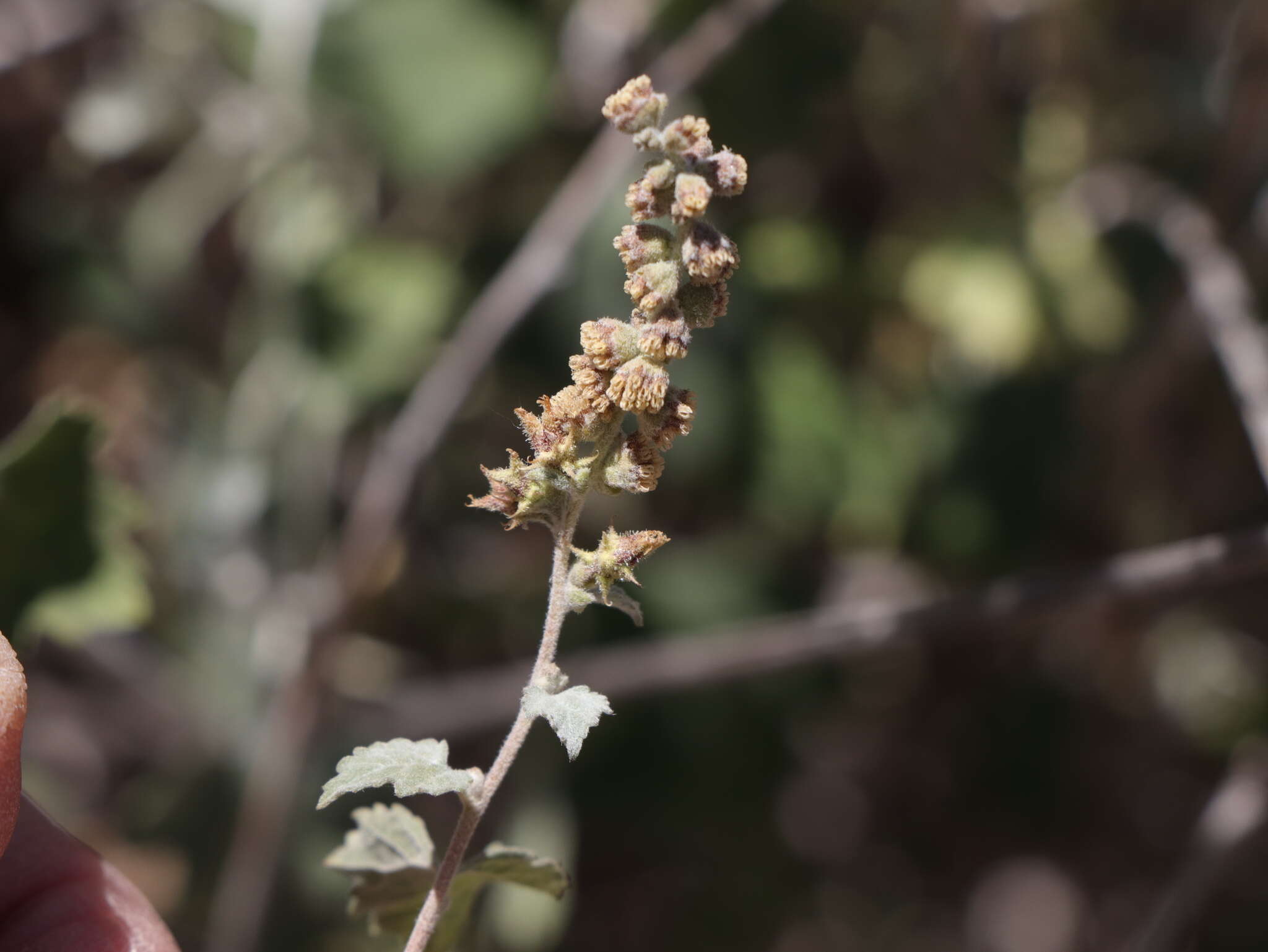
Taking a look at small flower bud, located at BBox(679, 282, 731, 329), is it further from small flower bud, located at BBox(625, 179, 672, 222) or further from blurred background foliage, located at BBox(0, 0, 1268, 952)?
blurred background foliage, located at BBox(0, 0, 1268, 952)

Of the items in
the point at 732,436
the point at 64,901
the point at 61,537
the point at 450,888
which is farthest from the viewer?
the point at 732,436

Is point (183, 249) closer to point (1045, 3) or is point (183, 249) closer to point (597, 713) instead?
point (1045, 3)

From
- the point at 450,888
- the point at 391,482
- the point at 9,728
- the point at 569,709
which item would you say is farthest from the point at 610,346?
the point at 391,482

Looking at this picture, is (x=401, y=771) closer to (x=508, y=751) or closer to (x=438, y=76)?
(x=508, y=751)

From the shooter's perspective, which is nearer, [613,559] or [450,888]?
[613,559]

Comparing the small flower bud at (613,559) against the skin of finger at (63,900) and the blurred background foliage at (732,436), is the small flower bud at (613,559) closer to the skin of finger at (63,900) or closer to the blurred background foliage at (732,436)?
the skin of finger at (63,900)

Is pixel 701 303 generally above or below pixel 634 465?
above

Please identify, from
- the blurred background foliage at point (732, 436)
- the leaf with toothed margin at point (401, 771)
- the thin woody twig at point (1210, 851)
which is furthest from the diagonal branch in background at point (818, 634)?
the leaf with toothed margin at point (401, 771)

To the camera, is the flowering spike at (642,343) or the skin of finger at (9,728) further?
the skin of finger at (9,728)

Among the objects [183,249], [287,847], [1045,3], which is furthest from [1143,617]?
[183,249]
